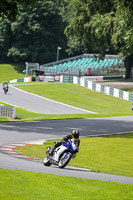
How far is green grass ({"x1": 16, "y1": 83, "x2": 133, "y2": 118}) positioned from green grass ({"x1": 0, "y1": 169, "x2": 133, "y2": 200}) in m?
30.8

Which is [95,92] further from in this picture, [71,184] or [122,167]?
[71,184]

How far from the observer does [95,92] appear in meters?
59.8

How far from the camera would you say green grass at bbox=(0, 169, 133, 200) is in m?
11.4

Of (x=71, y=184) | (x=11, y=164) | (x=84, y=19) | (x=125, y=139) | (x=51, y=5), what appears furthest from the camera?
(x=51, y=5)

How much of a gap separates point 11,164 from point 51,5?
79993 mm

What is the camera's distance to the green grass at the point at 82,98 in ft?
159

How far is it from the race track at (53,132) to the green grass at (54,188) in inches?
64.7

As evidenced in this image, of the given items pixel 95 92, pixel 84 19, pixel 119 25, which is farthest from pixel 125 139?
pixel 84 19

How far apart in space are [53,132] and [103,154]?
727 cm

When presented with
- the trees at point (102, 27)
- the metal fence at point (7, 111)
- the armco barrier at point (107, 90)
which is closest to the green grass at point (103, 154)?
the metal fence at point (7, 111)

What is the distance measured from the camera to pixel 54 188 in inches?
488

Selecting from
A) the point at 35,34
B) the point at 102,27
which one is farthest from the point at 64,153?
the point at 35,34

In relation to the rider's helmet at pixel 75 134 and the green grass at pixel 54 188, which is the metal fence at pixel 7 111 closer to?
the rider's helmet at pixel 75 134

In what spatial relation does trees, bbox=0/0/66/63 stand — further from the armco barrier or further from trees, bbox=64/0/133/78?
the armco barrier
